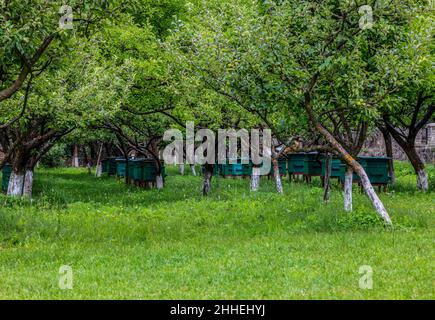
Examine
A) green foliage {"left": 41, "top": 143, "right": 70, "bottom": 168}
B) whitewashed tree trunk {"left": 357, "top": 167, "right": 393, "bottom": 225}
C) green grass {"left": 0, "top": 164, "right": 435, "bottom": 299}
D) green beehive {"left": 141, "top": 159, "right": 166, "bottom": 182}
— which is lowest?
green grass {"left": 0, "top": 164, "right": 435, "bottom": 299}

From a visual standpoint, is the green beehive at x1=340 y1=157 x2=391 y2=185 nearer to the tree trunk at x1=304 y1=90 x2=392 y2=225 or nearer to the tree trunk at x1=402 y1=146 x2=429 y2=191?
the tree trunk at x1=402 y1=146 x2=429 y2=191

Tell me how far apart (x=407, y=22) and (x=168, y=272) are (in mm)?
8182

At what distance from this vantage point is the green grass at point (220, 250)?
326 inches

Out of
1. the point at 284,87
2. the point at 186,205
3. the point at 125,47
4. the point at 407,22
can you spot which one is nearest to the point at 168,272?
the point at 284,87

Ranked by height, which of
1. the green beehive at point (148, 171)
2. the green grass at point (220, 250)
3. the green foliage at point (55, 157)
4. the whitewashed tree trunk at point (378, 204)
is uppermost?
the green foliage at point (55, 157)

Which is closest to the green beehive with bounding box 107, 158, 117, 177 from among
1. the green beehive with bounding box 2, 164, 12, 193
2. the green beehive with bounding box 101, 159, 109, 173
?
the green beehive with bounding box 101, 159, 109, 173

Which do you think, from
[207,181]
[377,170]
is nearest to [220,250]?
[207,181]

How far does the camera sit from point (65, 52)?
13133 millimetres

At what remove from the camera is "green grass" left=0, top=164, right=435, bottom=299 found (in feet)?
27.2

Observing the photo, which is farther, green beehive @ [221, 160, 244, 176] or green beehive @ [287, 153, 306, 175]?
green beehive @ [221, 160, 244, 176]

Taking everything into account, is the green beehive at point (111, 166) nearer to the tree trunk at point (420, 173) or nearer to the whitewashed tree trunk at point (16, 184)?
the whitewashed tree trunk at point (16, 184)

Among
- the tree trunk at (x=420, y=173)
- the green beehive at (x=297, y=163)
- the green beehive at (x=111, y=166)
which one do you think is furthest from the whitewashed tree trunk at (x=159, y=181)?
the green beehive at (x=111, y=166)
